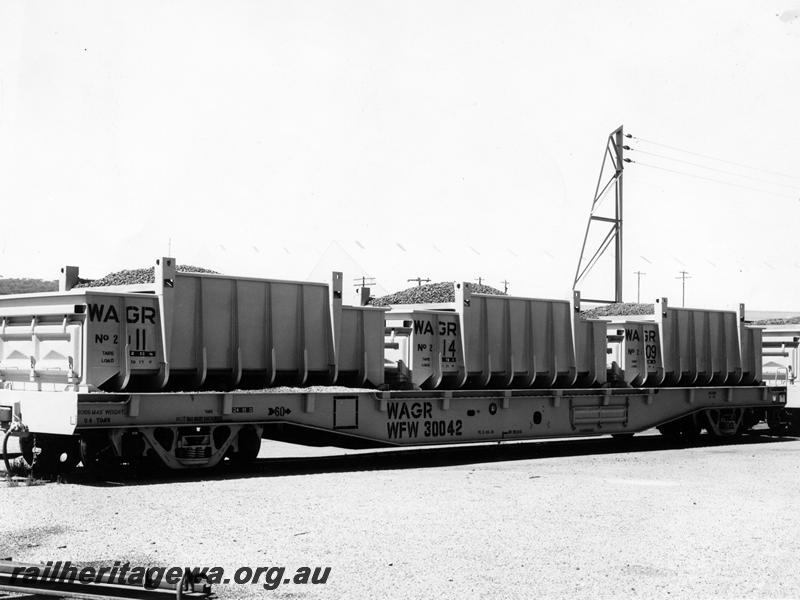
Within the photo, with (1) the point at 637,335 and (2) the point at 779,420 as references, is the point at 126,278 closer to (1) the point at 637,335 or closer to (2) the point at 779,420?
(1) the point at 637,335

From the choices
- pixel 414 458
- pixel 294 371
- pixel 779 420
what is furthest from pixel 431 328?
pixel 779 420

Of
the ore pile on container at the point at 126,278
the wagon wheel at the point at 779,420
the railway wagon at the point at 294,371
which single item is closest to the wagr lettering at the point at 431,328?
the railway wagon at the point at 294,371

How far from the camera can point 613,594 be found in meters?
7.12

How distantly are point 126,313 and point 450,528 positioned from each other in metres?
5.93

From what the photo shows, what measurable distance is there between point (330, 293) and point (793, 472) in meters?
7.42

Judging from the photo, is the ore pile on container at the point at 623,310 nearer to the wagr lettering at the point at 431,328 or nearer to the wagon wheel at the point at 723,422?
the wagon wheel at the point at 723,422

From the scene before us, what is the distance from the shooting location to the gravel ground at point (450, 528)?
295 inches

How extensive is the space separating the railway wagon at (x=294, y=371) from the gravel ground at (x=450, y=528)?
0.79 meters

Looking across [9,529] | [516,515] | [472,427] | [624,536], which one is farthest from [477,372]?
[9,529]

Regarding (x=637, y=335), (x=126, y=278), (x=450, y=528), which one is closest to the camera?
(x=450, y=528)

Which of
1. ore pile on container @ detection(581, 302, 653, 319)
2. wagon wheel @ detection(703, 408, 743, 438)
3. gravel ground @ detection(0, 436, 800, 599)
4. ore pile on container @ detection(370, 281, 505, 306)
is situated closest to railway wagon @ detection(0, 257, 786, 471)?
wagon wheel @ detection(703, 408, 743, 438)

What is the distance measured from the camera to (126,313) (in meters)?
13.4

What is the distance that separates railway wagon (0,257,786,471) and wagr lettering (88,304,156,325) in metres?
0.02

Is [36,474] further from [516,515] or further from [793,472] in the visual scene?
[793,472]
